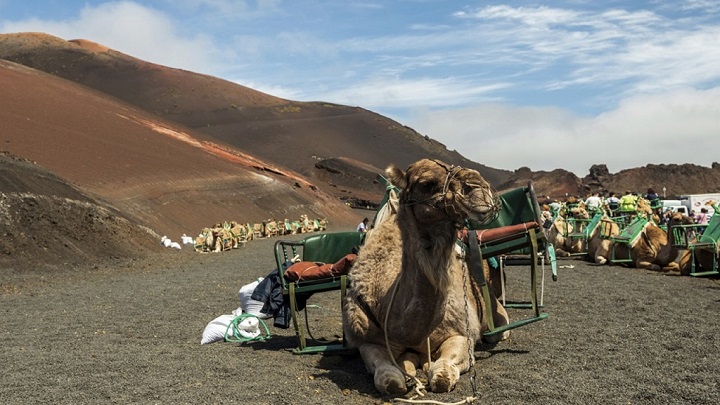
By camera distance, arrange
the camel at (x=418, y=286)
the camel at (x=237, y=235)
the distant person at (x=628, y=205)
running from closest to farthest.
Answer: the camel at (x=418, y=286) → the distant person at (x=628, y=205) → the camel at (x=237, y=235)

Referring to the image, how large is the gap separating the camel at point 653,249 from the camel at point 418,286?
12.8 m

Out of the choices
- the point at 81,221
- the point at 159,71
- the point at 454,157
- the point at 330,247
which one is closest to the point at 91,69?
the point at 159,71

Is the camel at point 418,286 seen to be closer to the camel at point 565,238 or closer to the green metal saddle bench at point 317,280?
the green metal saddle bench at point 317,280

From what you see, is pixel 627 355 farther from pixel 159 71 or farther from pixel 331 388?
pixel 159 71

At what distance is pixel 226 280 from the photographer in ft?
69.1

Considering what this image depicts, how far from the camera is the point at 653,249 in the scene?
20969 mm

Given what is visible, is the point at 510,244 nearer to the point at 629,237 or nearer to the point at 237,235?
the point at 629,237

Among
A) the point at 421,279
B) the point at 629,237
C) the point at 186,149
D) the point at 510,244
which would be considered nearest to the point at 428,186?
the point at 421,279

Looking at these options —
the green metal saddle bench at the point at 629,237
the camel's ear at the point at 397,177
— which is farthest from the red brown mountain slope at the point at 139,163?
the camel's ear at the point at 397,177

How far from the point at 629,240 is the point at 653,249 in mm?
744

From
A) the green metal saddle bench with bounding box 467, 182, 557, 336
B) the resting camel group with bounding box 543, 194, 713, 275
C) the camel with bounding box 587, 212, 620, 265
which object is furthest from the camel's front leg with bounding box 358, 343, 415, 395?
the camel with bounding box 587, 212, 620, 265

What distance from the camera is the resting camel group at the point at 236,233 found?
3672cm

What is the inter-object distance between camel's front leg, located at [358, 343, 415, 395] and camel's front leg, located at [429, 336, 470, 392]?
0.30m

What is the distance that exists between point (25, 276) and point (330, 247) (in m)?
15.7
